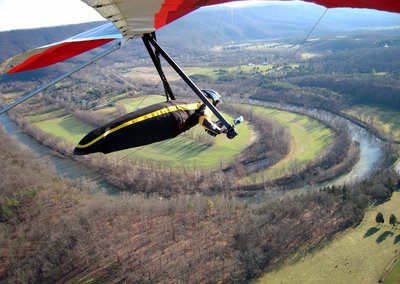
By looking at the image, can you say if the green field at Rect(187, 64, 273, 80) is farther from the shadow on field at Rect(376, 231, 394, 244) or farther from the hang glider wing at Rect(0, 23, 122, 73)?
the hang glider wing at Rect(0, 23, 122, 73)

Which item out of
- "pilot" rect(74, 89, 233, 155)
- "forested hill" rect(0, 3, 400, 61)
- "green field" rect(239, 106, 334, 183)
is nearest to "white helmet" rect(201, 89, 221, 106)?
"pilot" rect(74, 89, 233, 155)

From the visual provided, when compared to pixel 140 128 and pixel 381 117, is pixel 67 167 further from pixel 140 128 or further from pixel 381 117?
pixel 381 117

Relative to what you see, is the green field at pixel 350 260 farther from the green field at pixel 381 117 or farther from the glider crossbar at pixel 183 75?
the green field at pixel 381 117

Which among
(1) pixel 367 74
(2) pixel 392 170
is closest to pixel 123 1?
(2) pixel 392 170

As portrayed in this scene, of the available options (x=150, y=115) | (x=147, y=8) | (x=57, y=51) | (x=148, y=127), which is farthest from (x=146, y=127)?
(x=57, y=51)

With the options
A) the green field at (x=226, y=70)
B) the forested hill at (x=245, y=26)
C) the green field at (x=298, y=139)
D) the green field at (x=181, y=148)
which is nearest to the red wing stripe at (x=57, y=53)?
the green field at (x=181, y=148)

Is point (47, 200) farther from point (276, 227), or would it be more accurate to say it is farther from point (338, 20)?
point (338, 20)
